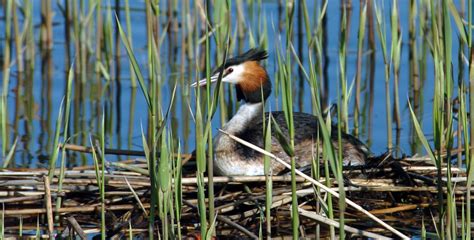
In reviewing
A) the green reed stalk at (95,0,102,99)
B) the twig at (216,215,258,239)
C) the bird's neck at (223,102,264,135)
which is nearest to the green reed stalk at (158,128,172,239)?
the twig at (216,215,258,239)

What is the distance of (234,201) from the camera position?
5.62 m

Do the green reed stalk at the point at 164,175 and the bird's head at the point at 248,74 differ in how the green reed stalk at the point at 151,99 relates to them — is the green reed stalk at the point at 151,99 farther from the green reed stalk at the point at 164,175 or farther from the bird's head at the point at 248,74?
the bird's head at the point at 248,74

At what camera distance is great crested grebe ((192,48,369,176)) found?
617 cm

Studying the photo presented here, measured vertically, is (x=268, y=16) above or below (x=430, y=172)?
above

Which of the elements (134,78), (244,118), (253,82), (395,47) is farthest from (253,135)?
(134,78)

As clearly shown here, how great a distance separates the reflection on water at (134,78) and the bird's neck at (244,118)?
44 cm

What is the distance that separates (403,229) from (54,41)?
5.92 m

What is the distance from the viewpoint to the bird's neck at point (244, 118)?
6.53 meters

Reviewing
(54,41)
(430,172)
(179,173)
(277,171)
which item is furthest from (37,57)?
(179,173)

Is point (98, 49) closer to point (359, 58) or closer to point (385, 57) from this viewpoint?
point (359, 58)

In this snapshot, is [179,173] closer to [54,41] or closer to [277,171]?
[277,171]

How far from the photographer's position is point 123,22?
10.5m

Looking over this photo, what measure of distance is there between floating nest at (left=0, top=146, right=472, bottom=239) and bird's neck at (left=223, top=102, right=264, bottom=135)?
0.67m

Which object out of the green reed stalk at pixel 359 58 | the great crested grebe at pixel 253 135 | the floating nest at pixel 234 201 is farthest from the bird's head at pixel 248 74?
the floating nest at pixel 234 201
